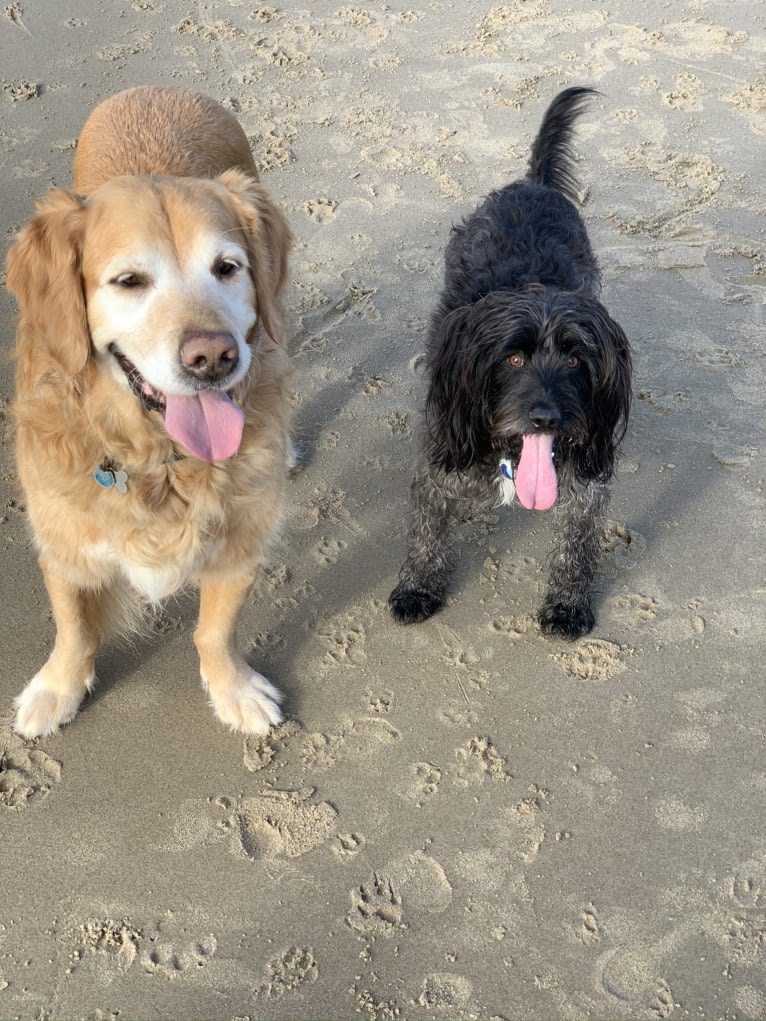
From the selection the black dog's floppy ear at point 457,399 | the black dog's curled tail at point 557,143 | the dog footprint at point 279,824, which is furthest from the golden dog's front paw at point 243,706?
the black dog's curled tail at point 557,143

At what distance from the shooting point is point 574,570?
3.42 meters

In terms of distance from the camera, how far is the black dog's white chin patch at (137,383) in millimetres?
2379

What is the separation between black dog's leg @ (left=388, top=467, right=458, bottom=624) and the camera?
11.3 ft

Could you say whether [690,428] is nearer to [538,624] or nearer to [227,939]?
[538,624]

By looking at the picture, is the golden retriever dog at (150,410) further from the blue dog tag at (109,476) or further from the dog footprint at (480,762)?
the dog footprint at (480,762)

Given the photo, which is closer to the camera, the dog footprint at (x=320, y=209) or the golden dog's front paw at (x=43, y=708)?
the golden dog's front paw at (x=43, y=708)

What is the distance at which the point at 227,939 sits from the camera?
8.27ft

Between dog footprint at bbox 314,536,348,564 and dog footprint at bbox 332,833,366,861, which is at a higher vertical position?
dog footprint at bbox 314,536,348,564

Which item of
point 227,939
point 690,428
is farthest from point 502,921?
point 690,428

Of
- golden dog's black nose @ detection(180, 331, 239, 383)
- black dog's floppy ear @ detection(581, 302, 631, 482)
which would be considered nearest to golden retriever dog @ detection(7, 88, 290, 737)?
golden dog's black nose @ detection(180, 331, 239, 383)

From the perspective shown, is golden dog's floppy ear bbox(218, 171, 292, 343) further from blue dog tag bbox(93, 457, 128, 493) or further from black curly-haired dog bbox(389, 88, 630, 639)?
black curly-haired dog bbox(389, 88, 630, 639)

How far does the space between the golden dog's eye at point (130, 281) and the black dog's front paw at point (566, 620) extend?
6.36ft

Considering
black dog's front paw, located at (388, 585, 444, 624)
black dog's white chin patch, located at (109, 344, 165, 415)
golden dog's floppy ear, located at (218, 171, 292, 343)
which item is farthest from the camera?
black dog's front paw, located at (388, 585, 444, 624)

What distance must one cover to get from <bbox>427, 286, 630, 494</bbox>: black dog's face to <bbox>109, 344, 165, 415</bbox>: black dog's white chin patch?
1.15 metres
